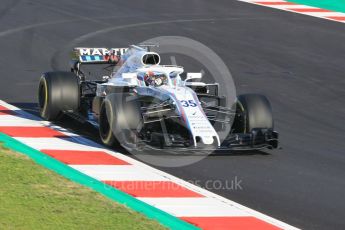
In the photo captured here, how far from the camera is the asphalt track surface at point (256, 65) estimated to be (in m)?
10.3

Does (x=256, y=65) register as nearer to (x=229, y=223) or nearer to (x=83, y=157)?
(x=83, y=157)

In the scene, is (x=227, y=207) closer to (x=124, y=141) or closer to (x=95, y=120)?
(x=124, y=141)

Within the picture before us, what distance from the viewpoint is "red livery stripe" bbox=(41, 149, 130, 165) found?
11.1 m

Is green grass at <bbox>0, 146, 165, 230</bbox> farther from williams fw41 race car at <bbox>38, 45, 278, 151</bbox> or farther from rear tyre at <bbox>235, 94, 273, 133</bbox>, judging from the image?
rear tyre at <bbox>235, 94, 273, 133</bbox>

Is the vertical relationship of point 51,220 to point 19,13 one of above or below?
below

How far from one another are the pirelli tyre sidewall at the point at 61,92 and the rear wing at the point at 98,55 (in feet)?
2.60

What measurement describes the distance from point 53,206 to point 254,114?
4.10 metres

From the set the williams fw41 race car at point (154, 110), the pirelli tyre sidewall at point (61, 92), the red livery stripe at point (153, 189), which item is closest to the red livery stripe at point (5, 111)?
the williams fw41 race car at point (154, 110)

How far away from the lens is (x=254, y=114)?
12055mm

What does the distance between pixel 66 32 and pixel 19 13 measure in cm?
249

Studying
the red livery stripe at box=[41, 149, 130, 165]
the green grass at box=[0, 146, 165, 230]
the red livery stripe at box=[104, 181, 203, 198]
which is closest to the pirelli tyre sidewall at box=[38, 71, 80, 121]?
the red livery stripe at box=[41, 149, 130, 165]

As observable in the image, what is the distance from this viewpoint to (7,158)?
1062 cm

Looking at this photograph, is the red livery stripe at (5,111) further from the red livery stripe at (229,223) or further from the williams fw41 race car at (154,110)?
Result: the red livery stripe at (229,223)

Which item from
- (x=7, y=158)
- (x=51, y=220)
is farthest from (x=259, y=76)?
(x=51, y=220)
